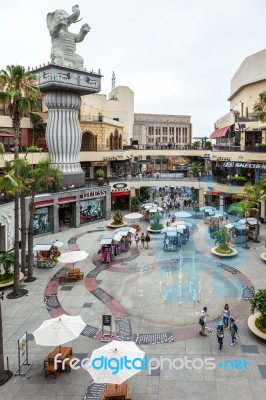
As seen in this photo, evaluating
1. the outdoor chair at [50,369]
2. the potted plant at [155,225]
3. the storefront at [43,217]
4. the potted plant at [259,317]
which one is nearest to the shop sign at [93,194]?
the storefront at [43,217]

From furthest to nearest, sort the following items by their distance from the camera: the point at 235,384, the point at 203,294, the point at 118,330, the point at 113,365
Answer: the point at 203,294 → the point at 118,330 → the point at 235,384 → the point at 113,365

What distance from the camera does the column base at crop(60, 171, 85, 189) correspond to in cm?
4225

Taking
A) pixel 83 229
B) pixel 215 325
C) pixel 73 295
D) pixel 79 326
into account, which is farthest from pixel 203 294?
pixel 83 229

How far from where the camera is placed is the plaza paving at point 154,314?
13.7 meters

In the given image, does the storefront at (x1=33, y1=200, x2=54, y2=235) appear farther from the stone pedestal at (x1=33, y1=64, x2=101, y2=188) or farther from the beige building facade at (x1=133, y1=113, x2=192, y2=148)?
the beige building facade at (x1=133, y1=113, x2=192, y2=148)

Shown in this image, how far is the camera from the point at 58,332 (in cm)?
1475

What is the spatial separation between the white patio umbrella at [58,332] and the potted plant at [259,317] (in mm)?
8460

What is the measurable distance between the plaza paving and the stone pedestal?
13204 millimetres

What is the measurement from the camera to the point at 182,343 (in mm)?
16844

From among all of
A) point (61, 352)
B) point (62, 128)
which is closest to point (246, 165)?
point (62, 128)

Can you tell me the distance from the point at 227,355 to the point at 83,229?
28231 mm

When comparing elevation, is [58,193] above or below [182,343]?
above

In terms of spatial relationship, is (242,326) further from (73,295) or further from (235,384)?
(73,295)

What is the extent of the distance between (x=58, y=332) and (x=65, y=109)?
32.3 m
